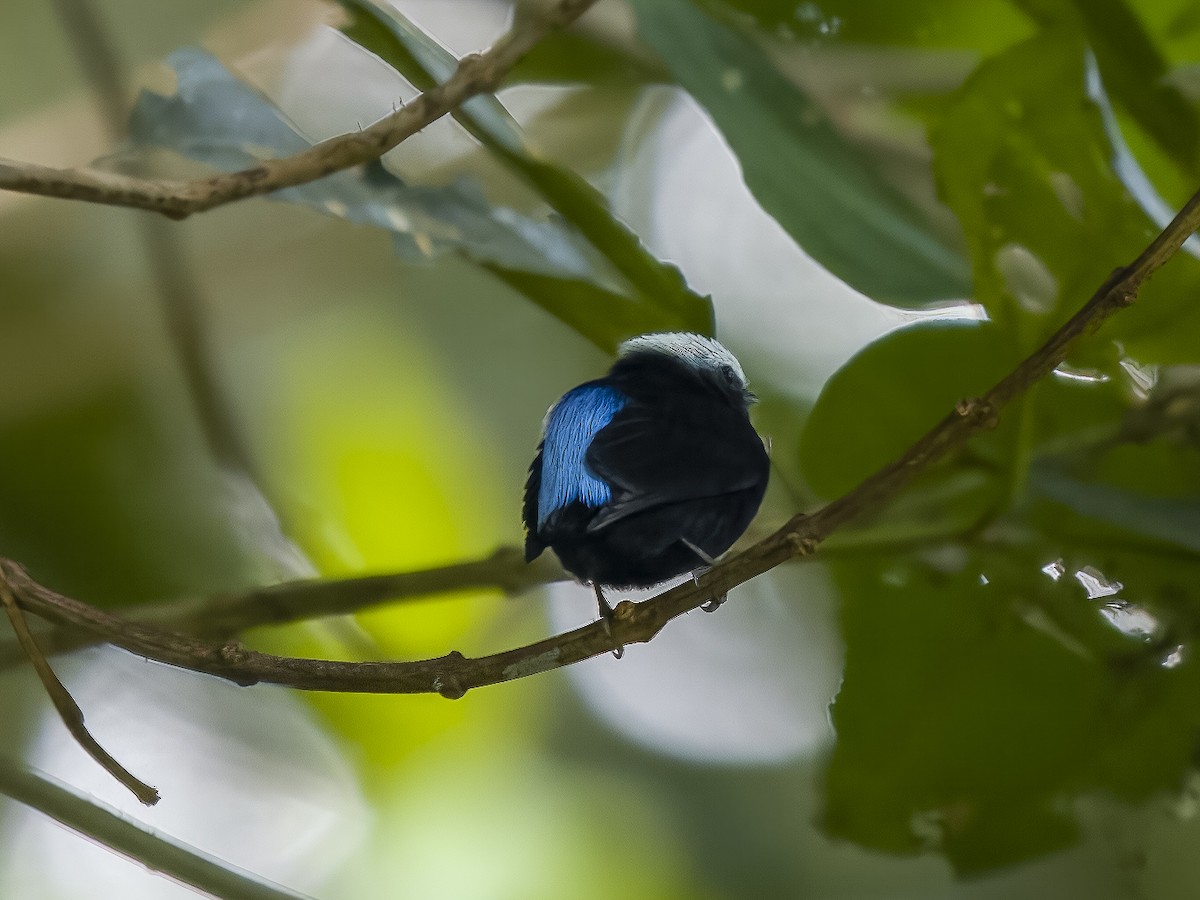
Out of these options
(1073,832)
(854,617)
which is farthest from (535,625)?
(1073,832)

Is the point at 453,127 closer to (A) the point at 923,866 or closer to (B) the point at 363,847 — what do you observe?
(B) the point at 363,847

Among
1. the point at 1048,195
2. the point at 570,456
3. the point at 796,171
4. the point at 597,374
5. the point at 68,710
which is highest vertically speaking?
the point at 597,374

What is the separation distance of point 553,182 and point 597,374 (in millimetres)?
404

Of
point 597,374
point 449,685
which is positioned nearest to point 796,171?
point 597,374

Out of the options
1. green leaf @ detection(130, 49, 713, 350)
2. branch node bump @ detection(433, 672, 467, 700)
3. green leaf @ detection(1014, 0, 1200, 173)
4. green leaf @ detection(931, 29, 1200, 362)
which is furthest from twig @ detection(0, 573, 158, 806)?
green leaf @ detection(1014, 0, 1200, 173)

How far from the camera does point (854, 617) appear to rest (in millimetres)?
1228

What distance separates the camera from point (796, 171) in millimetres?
1092

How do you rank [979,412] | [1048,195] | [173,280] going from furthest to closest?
[173,280]
[1048,195]
[979,412]

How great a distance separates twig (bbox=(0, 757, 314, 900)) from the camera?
1.13 metres

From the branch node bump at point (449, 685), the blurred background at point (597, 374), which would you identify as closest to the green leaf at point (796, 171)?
the blurred background at point (597, 374)

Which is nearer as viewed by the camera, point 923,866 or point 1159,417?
point 1159,417

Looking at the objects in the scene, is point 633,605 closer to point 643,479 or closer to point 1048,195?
point 643,479

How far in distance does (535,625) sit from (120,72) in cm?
90

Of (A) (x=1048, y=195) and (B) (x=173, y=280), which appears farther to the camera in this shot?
(B) (x=173, y=280)
